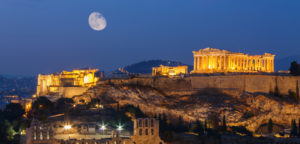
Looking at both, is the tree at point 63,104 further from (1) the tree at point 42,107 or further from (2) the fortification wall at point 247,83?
(2) the fortification wall at point 247,83

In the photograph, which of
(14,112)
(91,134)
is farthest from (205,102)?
(14,112)

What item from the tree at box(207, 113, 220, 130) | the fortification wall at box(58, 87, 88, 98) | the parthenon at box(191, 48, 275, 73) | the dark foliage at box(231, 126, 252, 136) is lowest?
the dark foliage at box(231, 126, 252, 136)

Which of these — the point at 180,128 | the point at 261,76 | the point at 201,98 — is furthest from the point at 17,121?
the point at 261,76

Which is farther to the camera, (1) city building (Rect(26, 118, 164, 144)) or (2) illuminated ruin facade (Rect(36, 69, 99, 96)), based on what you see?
(2) illuminated ruin facade (Rect(36, 69, 99, 96))

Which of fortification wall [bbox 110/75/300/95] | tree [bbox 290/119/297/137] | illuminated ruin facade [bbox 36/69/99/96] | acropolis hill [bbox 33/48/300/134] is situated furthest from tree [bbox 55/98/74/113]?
tree [bbox 290/119/297/137]

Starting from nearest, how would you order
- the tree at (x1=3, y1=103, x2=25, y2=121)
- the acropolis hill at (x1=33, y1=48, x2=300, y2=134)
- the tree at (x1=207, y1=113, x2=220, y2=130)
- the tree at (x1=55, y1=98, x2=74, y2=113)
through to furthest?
the tree at (x1=207, y1=113, x2=220, y2=130) → the acropolis hill at (x1=33, y1=48, x2=300, y2=134) → the tree at (x1=3, y1=103, x2=25, y2=121) → the tree at (x1=55, y1=98, x2=74, y2=113)

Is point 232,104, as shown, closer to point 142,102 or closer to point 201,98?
point 201,98

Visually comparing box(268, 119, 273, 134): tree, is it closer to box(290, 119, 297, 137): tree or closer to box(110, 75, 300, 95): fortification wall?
box(290, 119, 297, 137): tree

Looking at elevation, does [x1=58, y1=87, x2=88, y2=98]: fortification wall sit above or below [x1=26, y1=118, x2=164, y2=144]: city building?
above

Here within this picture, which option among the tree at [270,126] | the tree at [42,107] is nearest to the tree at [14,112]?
the tree at [42,107]
